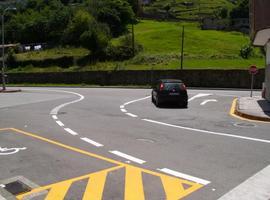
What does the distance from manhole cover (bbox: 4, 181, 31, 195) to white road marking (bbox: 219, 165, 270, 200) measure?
3313mm

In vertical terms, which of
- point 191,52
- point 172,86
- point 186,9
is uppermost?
point 186,9

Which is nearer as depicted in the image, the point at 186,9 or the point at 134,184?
the point at 134,184

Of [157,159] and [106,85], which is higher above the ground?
[157,159]

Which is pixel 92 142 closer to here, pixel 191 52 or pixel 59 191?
pixel 59 191

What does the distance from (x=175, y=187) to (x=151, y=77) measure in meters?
43.6

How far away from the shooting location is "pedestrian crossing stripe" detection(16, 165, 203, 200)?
22.0ft

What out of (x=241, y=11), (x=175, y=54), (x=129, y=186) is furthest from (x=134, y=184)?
(x=241, y=11)

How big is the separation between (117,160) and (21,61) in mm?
76050

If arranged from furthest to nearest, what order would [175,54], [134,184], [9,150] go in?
1. [175,54]
2. [9,150]
3. [134,184]

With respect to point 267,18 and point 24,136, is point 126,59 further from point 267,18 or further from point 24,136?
point 24,136

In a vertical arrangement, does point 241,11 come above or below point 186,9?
below

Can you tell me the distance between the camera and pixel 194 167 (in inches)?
337

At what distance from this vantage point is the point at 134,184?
289 inches

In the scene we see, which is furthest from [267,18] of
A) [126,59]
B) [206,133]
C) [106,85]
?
[126,59]
